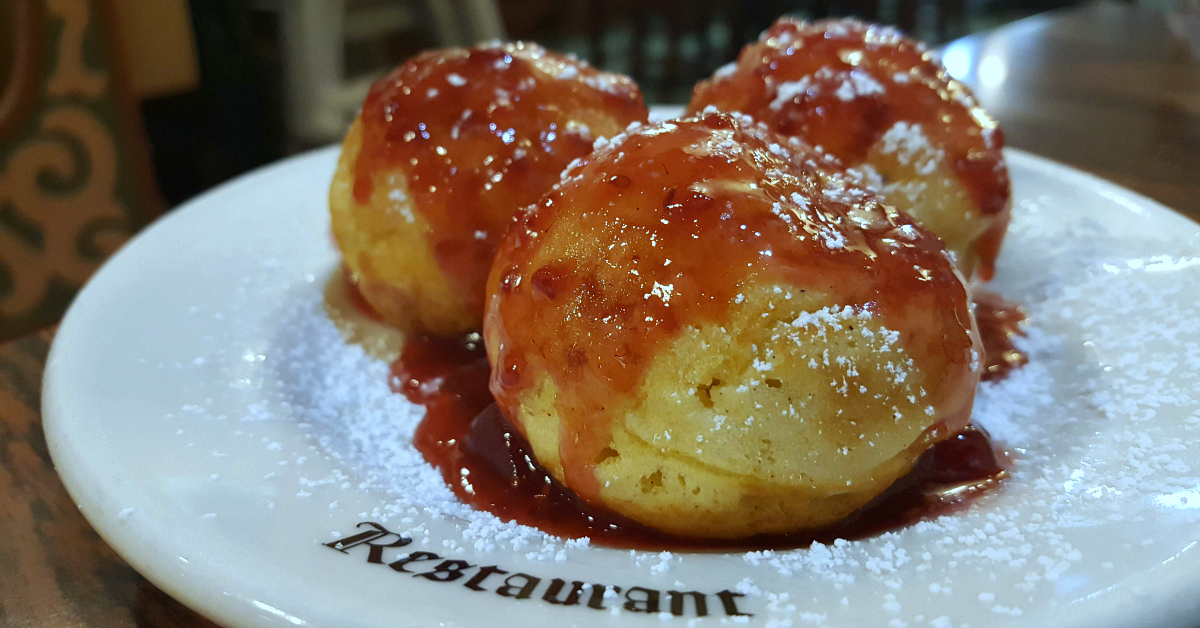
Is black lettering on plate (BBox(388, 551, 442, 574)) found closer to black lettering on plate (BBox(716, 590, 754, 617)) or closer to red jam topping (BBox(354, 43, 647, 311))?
black lettering on plate (BBox(716, 590, 754, 617))

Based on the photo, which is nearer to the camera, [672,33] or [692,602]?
[692,602]

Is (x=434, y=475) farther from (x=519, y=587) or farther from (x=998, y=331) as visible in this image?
(x=998, y=331)

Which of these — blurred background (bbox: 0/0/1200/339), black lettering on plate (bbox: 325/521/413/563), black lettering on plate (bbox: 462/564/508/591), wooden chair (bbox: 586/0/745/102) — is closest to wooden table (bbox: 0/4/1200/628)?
blurred background (bbox: 0/0/1200/339)

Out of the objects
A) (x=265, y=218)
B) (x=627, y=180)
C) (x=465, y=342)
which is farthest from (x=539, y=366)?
(x=265, y=218)

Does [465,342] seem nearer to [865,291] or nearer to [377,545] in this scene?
[377,545]

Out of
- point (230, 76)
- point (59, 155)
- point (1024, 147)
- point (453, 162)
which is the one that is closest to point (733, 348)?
point (453, 162)
